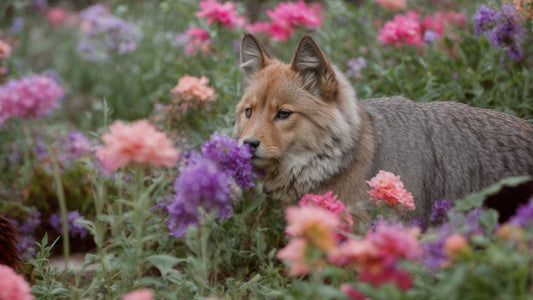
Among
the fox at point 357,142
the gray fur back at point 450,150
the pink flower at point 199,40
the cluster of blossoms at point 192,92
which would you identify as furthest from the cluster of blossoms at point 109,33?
the gray fur back at point 450,150

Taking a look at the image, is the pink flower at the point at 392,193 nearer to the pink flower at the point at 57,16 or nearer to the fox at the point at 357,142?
the fox at the point at 357,142

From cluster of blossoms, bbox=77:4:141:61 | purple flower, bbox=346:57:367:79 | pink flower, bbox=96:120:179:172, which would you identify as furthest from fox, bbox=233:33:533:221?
cluster of blossoms, bbox=77:4:141:61

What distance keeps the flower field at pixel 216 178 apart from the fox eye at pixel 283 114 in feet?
1.23

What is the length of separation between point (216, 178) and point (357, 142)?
1611 millimetres

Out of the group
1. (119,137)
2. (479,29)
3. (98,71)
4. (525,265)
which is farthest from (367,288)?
(98,71)

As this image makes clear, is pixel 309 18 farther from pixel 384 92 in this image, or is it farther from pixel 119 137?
pixel 119 137

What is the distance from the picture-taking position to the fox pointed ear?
138 inches

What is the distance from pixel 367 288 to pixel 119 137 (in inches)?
36.7

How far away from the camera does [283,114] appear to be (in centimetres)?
316

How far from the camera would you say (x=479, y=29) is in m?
3.62

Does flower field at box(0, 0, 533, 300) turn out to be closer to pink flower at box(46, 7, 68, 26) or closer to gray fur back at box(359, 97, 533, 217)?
pink flower at box(46, 7, 68, 26)

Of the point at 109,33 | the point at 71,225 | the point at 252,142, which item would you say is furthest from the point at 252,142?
the point at 109,33

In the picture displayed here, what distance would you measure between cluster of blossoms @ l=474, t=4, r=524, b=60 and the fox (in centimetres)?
54

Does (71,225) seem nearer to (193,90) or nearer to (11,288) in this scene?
(193,90)
